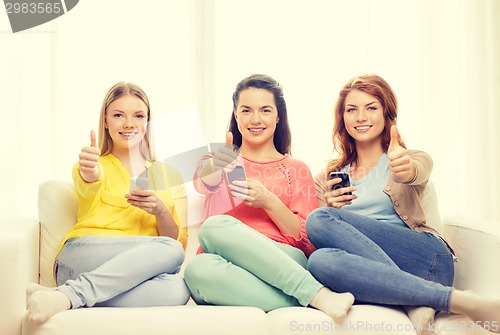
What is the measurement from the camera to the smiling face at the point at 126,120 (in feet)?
6.98

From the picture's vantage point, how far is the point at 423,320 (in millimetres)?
1684

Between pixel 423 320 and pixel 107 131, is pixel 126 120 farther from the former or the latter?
pixel 423 320

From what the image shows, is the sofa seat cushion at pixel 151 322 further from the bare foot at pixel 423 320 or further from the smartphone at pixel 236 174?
the smartphone at pixel 236 174

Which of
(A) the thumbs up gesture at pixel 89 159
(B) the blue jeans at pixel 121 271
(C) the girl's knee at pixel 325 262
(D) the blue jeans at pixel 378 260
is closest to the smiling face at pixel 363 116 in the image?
(D) the blue jeans at pixel 378 260

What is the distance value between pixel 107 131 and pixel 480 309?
4.08 ft

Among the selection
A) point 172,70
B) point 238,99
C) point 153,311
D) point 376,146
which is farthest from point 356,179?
point 172,70

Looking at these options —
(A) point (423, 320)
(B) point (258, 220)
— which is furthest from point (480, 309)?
(B) point (258, 220)

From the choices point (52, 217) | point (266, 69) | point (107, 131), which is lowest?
point (52, 217)

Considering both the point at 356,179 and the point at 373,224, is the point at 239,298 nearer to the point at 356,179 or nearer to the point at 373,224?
the point at 373,224

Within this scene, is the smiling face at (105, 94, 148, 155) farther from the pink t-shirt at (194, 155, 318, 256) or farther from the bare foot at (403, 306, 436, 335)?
the bare foot at (403, 306, 436, 335)

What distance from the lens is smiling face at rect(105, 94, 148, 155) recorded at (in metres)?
2.13

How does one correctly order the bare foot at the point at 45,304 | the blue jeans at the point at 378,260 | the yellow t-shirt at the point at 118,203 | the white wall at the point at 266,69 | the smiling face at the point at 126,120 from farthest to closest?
the white wall at the point at 266,69
the smiling face at the point at 126,120
the yellow t-shirt at the point at 118,203
the blue jeans at the point at 378,260
the bare foot at the point at 45,304

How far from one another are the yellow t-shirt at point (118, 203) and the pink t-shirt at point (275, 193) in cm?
9

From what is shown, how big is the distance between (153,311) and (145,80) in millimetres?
1670
